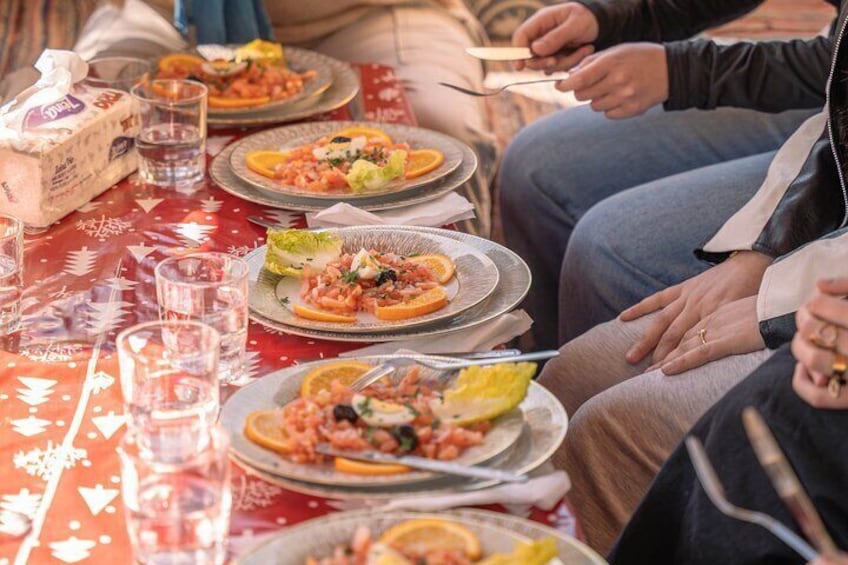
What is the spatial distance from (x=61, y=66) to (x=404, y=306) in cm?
63

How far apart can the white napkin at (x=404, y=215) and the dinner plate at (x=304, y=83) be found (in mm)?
430

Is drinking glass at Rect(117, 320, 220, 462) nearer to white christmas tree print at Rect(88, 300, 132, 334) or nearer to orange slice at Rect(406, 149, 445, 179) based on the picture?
white christmas tree print at Rect(88, 300, 132, 334)

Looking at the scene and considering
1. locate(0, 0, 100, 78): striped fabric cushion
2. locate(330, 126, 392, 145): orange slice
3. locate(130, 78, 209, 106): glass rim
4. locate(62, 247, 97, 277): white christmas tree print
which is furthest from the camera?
locate(0, 0, 100, 78): striped fabric cushion

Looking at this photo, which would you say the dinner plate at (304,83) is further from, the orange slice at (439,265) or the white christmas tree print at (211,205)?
the orange slice at (439,265)

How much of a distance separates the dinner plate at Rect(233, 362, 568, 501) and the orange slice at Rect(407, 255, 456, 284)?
30 cm

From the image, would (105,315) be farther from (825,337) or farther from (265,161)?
(825,337)

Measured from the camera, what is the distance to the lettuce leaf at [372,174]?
67.9 inches

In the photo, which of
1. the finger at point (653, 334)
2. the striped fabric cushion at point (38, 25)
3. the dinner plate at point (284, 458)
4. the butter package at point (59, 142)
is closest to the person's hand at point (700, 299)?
the finger at point (653, 334)

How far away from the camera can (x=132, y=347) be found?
1146mm

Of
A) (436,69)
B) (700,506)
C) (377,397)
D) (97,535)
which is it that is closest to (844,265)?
(700,506)

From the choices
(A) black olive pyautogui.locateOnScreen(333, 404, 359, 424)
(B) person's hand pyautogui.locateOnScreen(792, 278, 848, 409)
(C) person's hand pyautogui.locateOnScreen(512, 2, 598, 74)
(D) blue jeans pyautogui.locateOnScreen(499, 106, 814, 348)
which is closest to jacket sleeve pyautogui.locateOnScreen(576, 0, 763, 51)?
(C) person's hand pyautogui.locateOnScreen(512, 2, 598, 74)

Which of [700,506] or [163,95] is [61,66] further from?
[700,506]

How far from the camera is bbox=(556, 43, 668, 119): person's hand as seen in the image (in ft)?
6.75

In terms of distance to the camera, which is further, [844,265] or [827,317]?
[844,265]
